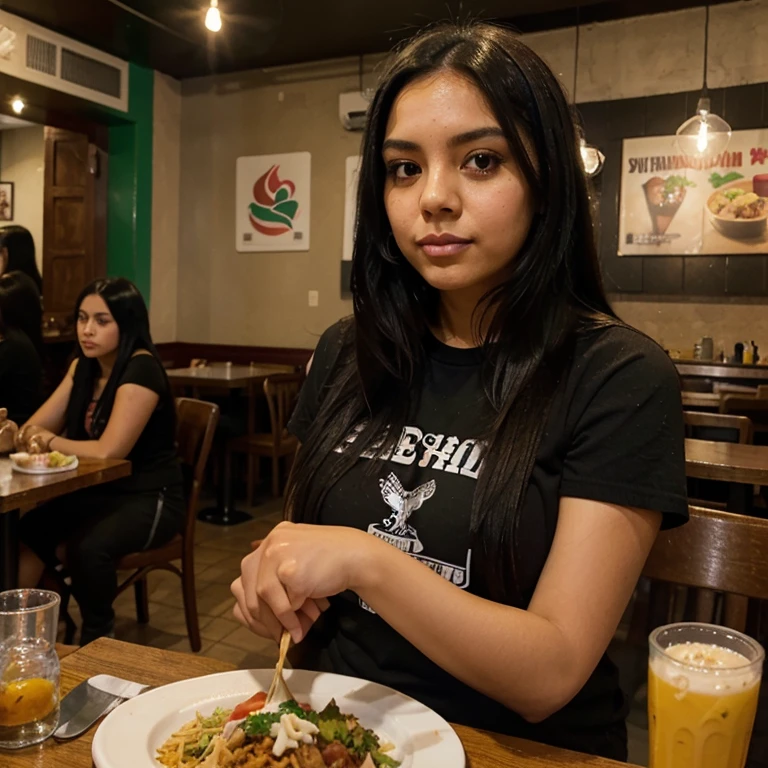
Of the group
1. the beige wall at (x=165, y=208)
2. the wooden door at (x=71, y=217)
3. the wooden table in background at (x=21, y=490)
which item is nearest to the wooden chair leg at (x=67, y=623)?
the wooden table in background at (x=21, y=490)

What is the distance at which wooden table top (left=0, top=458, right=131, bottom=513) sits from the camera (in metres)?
2.05

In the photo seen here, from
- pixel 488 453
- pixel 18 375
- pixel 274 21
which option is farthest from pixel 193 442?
pixel 274 21

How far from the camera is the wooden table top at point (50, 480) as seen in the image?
2051 millimetres

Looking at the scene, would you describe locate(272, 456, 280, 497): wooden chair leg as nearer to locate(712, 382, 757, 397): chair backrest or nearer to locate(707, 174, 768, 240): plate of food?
locate(712, 382, 757, 397): chair backrest

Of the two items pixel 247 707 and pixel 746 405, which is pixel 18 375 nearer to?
pixel 247 707

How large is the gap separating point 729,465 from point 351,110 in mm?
4561

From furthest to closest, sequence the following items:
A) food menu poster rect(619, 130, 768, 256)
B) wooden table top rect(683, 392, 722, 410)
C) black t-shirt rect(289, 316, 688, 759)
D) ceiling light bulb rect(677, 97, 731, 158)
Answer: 1. food menu poster rect(619, 130, 768, 256)
2. ceiling light bulb rect(677, 97, 731, 158)
3. wooden table top rect(683, 392, 722, 410)
4. black t-shirt rect(289, 316, 688, 759)

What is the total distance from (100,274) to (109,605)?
4.55 metres

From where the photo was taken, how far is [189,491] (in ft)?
9.53

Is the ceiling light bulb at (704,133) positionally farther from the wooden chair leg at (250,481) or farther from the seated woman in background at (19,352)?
the seated woman in background at (19,352)

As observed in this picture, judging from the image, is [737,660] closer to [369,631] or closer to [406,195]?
[369,631]

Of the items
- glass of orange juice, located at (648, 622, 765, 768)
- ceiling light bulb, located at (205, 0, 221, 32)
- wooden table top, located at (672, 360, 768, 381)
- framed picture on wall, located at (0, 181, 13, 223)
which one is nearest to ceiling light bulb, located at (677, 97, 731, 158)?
wooden table top, located at (672, 360, 768, 381)

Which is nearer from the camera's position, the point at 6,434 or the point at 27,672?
the point at 27,672

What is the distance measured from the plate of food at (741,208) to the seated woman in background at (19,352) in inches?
167
